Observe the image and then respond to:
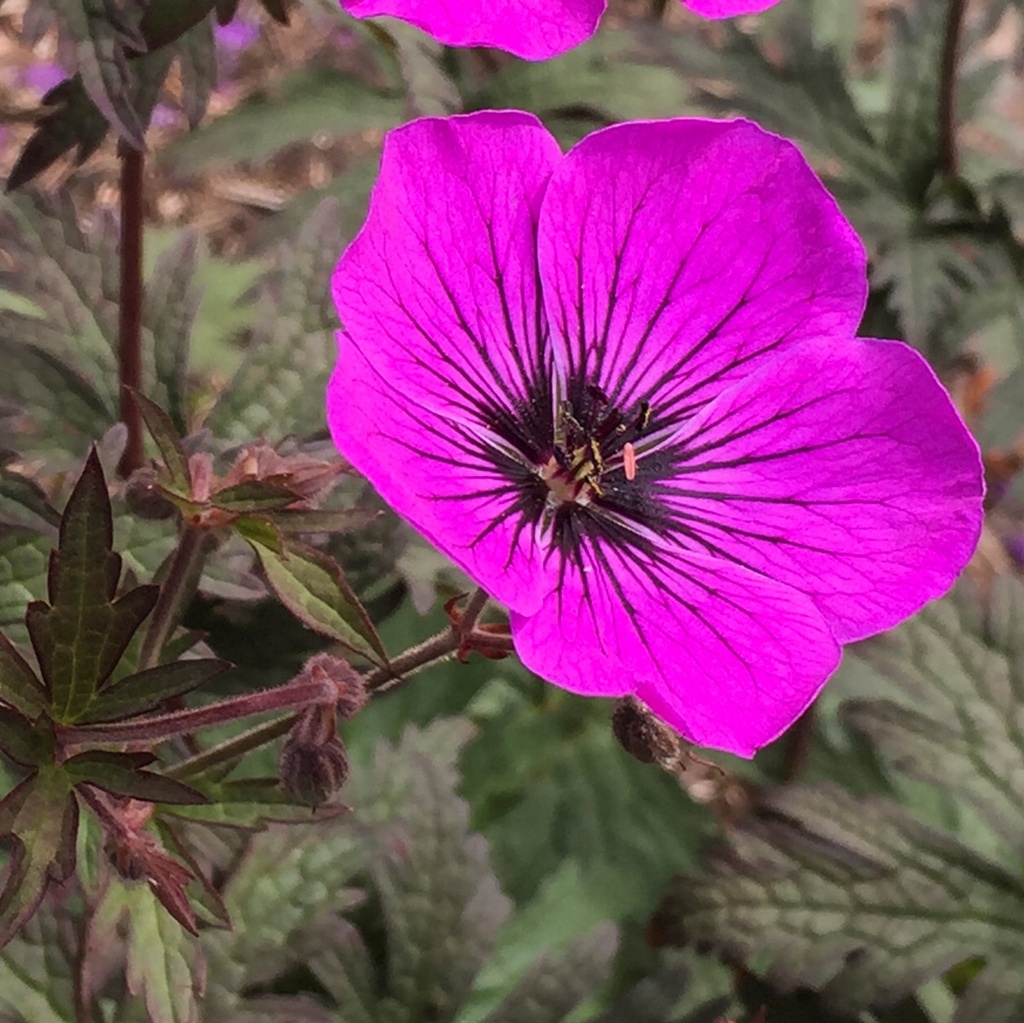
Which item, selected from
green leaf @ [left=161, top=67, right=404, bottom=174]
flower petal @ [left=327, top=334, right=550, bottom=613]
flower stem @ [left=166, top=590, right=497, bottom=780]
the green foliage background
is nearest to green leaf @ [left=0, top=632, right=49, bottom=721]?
the green foliage background

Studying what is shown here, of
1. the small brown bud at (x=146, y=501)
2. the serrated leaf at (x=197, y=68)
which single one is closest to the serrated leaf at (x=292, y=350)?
the serrated leaf at (x=197, y=68)

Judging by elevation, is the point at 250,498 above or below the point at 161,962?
above

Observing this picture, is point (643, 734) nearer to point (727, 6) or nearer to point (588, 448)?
point (588, 448)

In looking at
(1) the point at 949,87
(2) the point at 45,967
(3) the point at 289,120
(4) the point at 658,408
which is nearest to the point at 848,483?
(4) the point at 658,408

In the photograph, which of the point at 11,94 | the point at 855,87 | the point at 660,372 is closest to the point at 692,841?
the point at 660,372

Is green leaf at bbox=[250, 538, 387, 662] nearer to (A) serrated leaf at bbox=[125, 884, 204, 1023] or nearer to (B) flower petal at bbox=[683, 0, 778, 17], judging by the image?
(A) serrated leaf at bbox=[125, 884, 204, 1023]

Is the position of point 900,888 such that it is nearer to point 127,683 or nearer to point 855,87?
point 127,683
